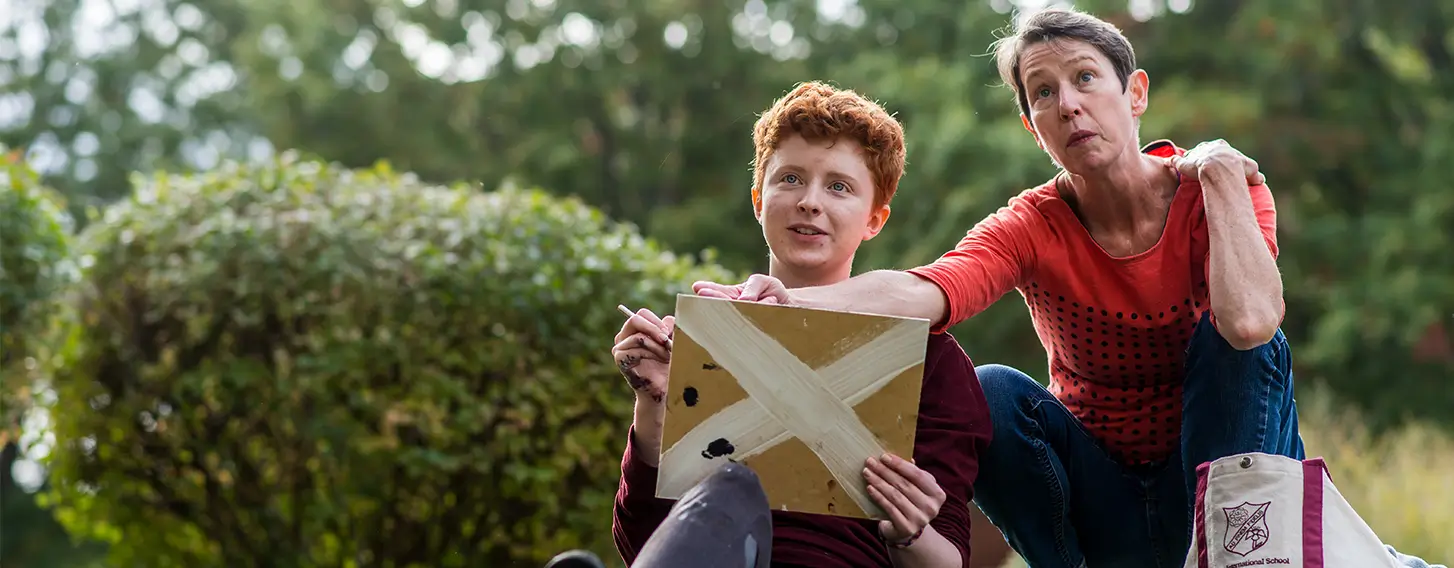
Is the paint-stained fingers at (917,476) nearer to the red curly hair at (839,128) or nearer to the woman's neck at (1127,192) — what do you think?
the red curly hair at (839,128)

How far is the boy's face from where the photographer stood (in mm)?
2359

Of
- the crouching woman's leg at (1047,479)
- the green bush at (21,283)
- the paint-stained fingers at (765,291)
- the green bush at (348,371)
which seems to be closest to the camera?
the paint-stained fingers at (765,291)

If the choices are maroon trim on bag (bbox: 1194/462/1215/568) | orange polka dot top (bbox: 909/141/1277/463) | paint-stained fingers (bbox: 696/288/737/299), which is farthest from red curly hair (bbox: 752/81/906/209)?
maroon trim on bag (bbox: 1194/462/1215/568)

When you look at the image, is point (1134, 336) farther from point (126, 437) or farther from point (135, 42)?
point (135, 42)

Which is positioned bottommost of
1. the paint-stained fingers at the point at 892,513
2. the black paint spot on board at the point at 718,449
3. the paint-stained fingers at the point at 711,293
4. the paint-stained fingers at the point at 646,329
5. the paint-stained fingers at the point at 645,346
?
the paint-stained fingers at the point at 892,513

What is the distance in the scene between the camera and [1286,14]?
1167 centimetres

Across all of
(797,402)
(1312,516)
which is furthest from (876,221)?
(1312,516)

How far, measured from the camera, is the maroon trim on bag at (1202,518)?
2.18 meters

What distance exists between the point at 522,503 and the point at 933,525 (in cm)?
281

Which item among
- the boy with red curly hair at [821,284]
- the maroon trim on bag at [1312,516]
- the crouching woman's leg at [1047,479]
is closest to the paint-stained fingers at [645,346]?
the boy with red curly hair at [821,284]

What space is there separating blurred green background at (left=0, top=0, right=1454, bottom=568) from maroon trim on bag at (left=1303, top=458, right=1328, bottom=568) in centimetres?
109

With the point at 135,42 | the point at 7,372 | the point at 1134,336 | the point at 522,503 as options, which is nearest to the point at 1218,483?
the point at 1134,336

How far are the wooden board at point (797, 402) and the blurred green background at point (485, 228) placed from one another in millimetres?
975

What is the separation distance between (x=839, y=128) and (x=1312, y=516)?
995 millimetres
